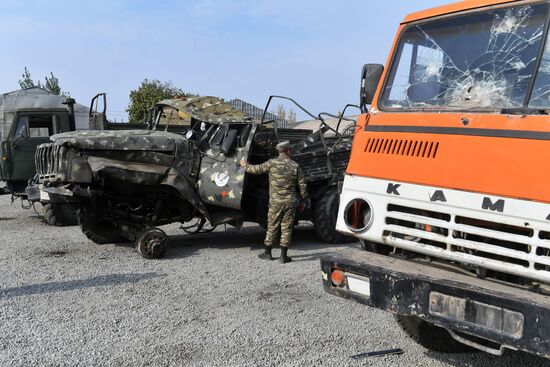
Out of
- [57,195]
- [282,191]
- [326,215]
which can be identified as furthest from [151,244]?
[326,215]

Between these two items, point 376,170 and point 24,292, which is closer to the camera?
point 376,170

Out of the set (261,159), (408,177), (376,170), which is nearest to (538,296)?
(408,177)

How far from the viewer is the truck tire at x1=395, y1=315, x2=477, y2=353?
13.6 ft

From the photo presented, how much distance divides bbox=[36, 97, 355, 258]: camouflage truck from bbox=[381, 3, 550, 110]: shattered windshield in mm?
2967

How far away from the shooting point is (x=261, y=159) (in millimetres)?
8094

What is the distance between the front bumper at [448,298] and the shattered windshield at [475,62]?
3.94ft

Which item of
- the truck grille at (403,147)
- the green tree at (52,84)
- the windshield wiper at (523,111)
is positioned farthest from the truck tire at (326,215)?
the green tree at (52,84)

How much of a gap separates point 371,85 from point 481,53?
90 centimetres

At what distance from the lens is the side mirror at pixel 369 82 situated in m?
4.41

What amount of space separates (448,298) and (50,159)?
242 inches

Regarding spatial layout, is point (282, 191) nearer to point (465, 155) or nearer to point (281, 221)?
point (281, 221)

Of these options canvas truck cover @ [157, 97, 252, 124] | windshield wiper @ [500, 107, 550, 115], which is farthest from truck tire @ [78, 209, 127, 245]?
windshield wiper @ [500, 107, 550, 115]

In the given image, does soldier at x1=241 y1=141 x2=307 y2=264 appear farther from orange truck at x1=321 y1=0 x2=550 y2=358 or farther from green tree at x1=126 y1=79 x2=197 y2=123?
green tree at x1=126 y1=79 x2=197 y2=123

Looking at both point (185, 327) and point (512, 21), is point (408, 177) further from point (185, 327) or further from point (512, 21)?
point (185, 327)
